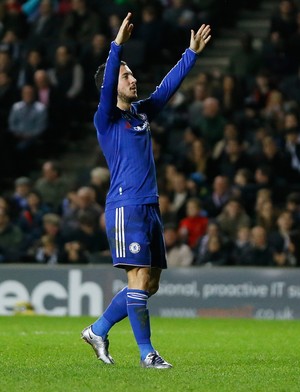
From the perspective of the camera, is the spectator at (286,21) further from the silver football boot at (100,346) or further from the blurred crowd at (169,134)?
the silver football boot at (100,346)

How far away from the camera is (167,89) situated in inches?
366

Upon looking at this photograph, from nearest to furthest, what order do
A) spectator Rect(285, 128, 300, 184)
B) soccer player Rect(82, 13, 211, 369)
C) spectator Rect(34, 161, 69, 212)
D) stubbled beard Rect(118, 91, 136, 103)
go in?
soccer player Rect(82, 13, 211, 369) → stubbled beard Rect(118, 91, 136, 103) → spectator Rect(285, 128, 300, 184) → spectator Rect(34, 161, 69, 212)

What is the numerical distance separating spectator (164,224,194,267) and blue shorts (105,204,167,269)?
802cm

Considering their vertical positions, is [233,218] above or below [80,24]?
below

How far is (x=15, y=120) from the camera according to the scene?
20281 millimetres

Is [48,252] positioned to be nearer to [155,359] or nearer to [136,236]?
[136,236]

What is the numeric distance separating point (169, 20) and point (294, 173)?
465 centimetres

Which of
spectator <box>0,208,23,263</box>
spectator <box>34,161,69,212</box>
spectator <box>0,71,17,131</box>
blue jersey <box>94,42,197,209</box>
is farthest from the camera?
spectator <box>0,71,17,131</box>

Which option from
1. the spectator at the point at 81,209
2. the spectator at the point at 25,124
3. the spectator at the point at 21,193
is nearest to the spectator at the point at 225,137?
the spectator at the point at 81,209

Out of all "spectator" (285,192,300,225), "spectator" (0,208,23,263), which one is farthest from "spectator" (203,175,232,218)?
"spectator" (0,208,23,263)

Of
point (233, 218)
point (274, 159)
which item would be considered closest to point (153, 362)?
point (233, 218)

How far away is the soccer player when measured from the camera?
28.2 ft

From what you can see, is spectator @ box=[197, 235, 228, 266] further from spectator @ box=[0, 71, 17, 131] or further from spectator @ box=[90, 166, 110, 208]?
spectator @ box=[0, 71, 17, 131]

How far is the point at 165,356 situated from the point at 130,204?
5.43 feet
